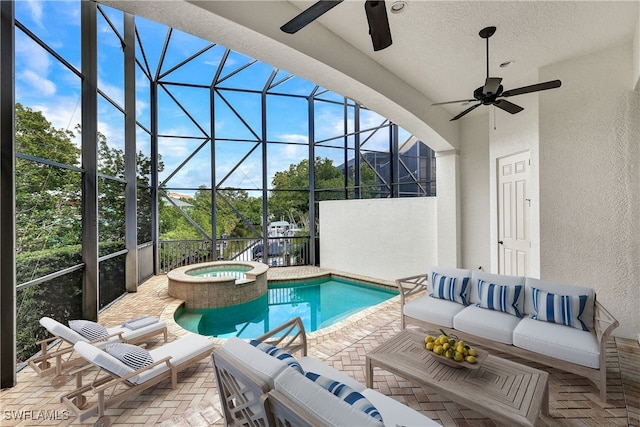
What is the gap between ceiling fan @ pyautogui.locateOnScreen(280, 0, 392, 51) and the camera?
1648 millimetres

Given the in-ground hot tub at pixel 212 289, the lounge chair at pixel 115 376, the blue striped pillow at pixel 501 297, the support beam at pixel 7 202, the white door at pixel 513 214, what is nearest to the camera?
the lounge chair at pixel 115 376

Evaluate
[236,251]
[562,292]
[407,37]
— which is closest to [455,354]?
[562,292]

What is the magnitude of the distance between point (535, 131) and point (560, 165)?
1.87ft

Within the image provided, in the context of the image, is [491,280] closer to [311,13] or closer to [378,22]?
[378,22]

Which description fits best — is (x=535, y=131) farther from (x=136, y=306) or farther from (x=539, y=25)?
(x=136, y=306)

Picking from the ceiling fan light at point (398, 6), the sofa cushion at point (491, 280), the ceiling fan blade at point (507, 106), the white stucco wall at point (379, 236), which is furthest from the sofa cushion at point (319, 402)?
the white stucco wall at point (379, 236)

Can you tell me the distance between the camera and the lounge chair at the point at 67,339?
2.70 m

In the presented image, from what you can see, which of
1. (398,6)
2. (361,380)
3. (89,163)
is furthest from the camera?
(89,163)

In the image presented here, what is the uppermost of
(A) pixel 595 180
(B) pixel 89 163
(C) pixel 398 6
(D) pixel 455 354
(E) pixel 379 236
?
(C) pixel 398 6

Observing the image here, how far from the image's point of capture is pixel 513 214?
467 cm

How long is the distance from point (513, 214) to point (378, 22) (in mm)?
4126

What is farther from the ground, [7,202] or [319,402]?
[7,202]

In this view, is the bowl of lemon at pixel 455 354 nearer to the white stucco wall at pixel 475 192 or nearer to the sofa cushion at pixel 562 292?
the sofa cushion at pixel 562 292

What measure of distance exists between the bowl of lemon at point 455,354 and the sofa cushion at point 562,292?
1.29m
